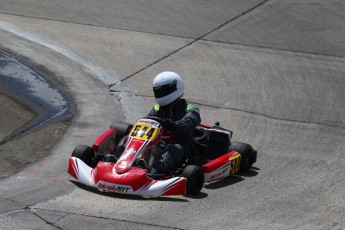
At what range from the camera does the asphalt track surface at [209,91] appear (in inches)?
378

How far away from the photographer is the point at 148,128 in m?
10.5

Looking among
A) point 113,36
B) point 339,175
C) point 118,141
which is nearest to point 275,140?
point 339,175

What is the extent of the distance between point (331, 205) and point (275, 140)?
2.38m

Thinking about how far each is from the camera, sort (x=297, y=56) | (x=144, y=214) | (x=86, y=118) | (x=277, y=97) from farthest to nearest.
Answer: (x=297, y=56) → (x=277, y=97) → (x=86, y=118) → (x=144, y=214)

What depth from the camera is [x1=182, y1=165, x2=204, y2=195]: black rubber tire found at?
9977mm

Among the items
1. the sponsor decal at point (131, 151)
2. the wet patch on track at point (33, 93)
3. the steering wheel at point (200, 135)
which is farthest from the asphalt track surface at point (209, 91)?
the steering wheel at point (200, 135)

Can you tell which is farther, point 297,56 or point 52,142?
point 297,56

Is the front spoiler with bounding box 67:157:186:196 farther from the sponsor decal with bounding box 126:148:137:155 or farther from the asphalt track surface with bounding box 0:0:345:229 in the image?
the sponsor decal with bounding box 126:148:137:155

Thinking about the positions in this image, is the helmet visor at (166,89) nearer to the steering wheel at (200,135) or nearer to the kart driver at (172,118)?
the kart driver at (172,118)

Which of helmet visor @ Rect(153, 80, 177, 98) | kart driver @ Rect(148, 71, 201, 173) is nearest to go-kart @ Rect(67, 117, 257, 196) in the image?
kart driver @ Rect(148, 71, 201, 173)

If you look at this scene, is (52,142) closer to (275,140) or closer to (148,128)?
(148,128)

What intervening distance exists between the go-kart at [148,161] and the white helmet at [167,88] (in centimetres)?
30

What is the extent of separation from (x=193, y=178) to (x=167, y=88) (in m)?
1.27

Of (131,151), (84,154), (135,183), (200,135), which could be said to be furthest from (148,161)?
(200,135)
